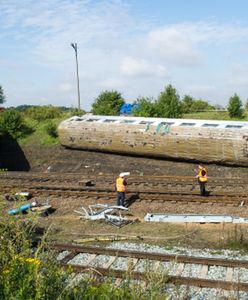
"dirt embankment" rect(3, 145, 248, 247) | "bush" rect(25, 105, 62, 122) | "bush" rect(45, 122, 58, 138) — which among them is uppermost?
"bush" rect(25, 105, 62, 122)

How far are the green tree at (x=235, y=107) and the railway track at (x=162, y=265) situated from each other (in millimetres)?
23615

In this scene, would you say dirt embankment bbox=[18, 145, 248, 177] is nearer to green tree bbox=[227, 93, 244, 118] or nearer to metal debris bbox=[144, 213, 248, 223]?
metal debris bbox=[144, 213, 248, 223]

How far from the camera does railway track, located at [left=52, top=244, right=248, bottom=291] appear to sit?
301 inches

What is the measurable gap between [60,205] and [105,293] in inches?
396

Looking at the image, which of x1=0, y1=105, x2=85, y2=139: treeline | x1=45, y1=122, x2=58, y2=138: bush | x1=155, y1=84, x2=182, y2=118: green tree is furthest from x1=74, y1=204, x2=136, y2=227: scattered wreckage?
x1=155, y1=84, x2=182, y2=118: green tree

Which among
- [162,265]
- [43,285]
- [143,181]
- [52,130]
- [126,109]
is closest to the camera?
[43,285]

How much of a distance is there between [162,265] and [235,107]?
79.6 ft

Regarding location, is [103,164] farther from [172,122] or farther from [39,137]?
[39,137]

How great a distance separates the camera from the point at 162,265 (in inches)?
336

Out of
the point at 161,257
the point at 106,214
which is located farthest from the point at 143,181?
the point at 161,257

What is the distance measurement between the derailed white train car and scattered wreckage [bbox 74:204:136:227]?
712 centimetres

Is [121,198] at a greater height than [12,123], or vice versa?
[12,123]

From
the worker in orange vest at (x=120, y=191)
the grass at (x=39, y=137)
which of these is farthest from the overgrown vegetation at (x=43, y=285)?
the grass at (x=39, y=137)

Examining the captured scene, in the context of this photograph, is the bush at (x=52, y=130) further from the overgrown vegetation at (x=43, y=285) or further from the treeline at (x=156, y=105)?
the overgrown vegetation at (x=43, y=285)
